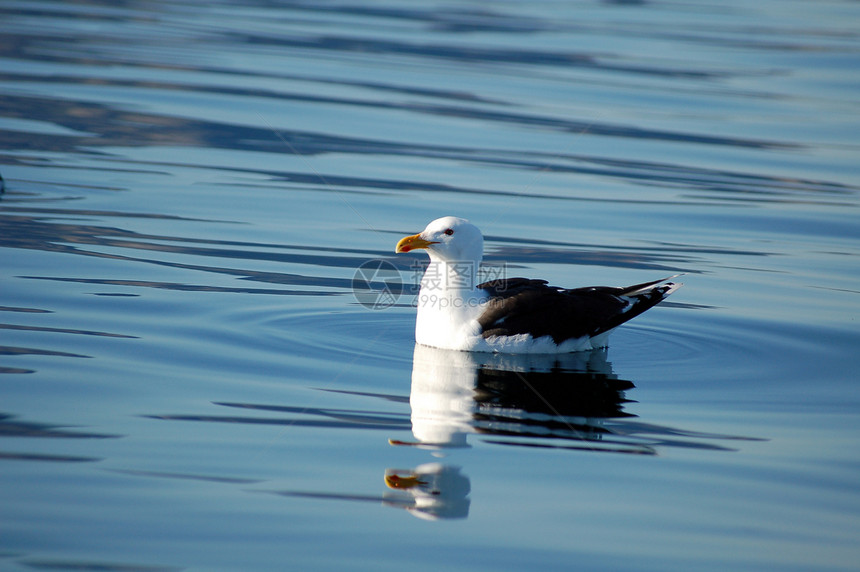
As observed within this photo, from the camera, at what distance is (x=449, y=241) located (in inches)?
366

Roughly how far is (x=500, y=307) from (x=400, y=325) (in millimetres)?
1264

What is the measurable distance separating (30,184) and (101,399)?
7652 millimetres

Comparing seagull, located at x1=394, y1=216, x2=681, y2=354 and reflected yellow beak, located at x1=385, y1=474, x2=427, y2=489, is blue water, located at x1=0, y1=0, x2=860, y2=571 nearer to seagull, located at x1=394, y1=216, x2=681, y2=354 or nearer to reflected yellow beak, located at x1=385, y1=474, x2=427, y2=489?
reflected yellow beak, located at x1=385, y1=474, x2=427, y2=489

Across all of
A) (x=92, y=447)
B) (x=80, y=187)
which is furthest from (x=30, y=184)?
(x=92, y=447)

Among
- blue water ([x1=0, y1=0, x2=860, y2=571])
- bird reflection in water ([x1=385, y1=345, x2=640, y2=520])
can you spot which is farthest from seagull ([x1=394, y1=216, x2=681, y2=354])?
blue water ([x1=0, y1=0, x2=860, y2=571])

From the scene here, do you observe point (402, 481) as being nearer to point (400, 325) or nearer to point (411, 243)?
point (411, 243)

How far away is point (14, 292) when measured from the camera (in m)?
9.58

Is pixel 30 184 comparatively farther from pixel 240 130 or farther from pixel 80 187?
pixel 240 130

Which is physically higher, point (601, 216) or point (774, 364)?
point (601, 216)

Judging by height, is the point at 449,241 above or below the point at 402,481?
above

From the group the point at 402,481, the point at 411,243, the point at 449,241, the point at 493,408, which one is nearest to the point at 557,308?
the point at 449,241

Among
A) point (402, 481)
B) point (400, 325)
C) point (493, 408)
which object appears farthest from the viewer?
point (400, 325)

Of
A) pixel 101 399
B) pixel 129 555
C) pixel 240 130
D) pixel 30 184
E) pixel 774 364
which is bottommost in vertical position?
pixel 129 555

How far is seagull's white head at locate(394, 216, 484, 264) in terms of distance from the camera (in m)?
9.23
